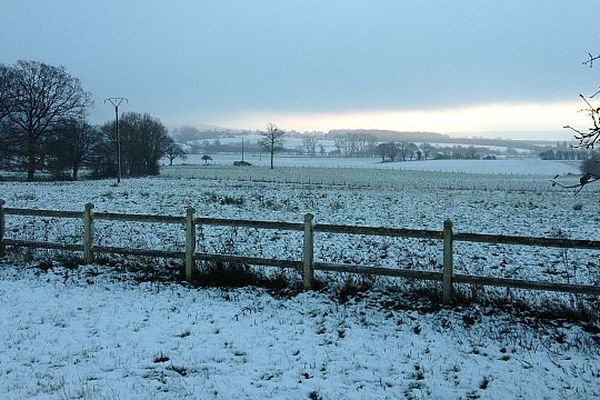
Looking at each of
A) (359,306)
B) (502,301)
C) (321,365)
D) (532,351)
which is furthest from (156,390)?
(502,301)

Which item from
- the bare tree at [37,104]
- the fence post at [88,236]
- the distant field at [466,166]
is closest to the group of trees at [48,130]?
the bare tree at [37,104]

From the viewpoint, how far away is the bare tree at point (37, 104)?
58.2 metres

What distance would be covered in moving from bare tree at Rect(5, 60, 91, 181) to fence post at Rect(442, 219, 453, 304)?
189 ft

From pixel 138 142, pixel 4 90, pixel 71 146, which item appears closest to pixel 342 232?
pixel 4 90

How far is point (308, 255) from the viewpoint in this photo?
30.1 feet

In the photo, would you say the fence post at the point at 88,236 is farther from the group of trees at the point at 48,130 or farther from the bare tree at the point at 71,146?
the bare tree at the point at 71,146

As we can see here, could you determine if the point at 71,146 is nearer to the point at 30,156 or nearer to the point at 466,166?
the point at 30,156

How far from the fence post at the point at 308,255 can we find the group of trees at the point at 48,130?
51018mm

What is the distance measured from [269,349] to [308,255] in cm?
262

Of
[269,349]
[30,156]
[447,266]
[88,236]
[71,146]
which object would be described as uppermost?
[71,146]

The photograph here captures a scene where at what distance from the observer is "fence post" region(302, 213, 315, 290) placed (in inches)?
359

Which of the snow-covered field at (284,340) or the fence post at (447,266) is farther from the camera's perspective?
the fence post at (447,266)

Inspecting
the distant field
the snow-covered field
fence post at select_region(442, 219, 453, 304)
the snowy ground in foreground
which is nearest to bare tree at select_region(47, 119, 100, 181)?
the snow-covered field

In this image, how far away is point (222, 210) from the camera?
862 inches
